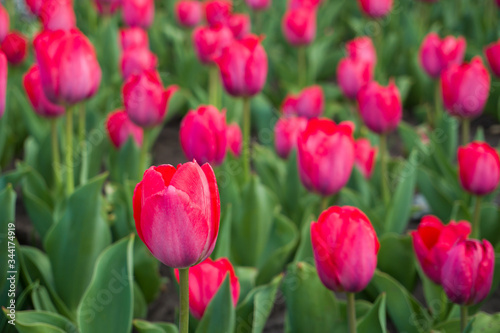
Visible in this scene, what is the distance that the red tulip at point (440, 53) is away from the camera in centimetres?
220

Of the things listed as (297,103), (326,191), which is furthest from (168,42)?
(326,191)

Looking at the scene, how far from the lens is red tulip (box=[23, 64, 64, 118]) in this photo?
67.0 inches

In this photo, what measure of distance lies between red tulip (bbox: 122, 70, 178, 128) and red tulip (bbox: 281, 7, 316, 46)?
111 centimetres

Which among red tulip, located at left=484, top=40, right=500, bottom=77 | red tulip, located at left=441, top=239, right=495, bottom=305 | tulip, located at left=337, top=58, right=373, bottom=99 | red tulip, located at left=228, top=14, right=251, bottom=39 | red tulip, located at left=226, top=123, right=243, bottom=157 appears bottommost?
red tulip, located at left=441, top=239, right=495, bottom=305

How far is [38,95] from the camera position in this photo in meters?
1.72

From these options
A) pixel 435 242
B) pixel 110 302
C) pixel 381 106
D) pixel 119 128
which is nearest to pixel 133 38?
pixel 119 128

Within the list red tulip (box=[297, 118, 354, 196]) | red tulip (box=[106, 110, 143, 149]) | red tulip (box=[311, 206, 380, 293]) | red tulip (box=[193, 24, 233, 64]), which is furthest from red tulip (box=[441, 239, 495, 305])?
red tulip (box=[193, 24, 233, 64])

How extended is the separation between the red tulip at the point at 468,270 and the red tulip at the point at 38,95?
107 cm

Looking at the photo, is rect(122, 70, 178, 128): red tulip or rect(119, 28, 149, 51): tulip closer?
rect(122, 70, 178, 128): red tulip

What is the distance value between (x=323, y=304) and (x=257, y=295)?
164 millimetres

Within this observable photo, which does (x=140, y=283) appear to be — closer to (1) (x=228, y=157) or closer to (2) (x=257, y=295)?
(1) (x=228, y=157)

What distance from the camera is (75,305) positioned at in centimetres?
153

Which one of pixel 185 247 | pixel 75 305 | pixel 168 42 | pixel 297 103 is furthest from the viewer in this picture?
pixel 168 42

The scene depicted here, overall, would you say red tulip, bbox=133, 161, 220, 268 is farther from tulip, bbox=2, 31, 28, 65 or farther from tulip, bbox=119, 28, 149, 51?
tulip, bbox=2, 31, 28, 65
